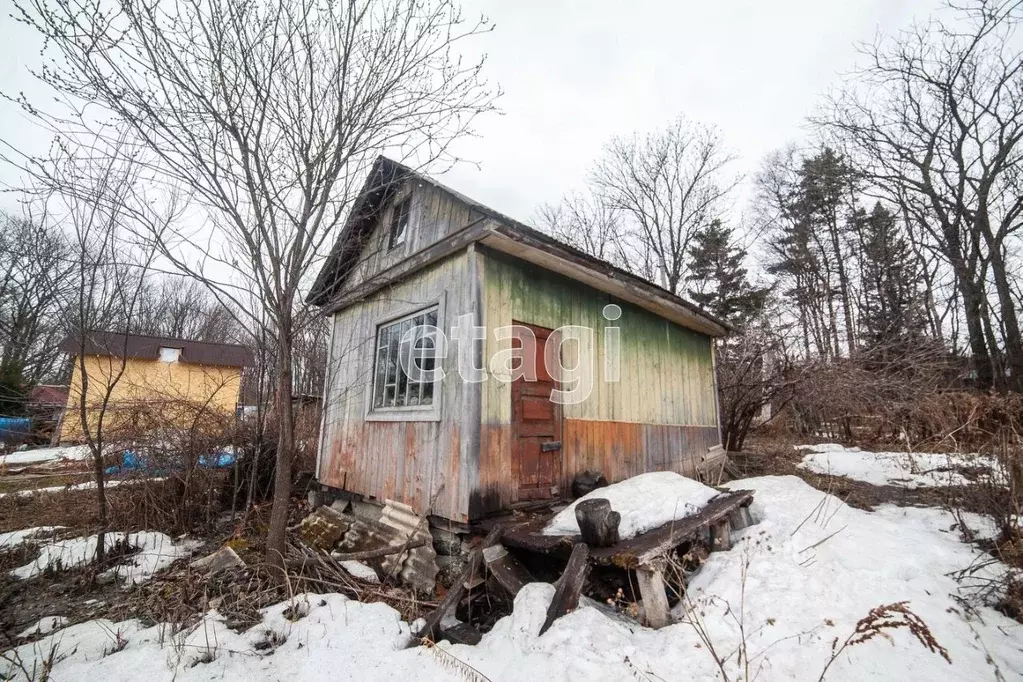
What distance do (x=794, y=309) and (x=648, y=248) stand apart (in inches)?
265

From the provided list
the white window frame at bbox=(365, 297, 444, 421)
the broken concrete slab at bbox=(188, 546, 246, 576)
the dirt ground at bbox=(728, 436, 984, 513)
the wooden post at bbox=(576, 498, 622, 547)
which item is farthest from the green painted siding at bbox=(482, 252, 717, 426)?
the broken concrete slab at bbox=(188, 546, 246, 576)

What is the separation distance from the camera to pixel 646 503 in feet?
13.6

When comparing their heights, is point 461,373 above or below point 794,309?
below

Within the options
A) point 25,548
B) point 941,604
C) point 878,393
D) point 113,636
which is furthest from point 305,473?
point 878,393

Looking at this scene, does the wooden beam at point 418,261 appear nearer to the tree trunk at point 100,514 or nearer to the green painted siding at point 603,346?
the green painted siding at point 603,346

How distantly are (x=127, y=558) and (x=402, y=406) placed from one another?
3.36m

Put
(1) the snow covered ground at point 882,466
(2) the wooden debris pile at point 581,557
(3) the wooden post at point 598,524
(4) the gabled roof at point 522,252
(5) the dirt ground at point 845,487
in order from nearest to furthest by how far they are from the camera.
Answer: (2) the wooden debris pile at point 581,557
(3) the wooden post at point 598,524
(4) the gabled roof at point 522,252
(5) the dirt ground at point 845,487
(1) the snow covered ground at point 882,466

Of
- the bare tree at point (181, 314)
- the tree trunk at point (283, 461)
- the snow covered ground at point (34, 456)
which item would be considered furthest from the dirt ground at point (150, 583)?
the bare tree at point (181, 314)

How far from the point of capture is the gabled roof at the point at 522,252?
4.74m

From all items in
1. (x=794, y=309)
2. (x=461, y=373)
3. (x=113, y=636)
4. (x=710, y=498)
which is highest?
(x=794, y=309)

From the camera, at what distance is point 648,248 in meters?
21.0

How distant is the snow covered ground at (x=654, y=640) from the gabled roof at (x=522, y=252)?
8.97ft

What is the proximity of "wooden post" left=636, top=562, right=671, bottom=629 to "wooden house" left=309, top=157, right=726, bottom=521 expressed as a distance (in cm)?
189

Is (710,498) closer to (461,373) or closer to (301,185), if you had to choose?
(461,373)
